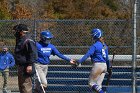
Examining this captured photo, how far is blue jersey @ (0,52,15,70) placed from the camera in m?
16.7

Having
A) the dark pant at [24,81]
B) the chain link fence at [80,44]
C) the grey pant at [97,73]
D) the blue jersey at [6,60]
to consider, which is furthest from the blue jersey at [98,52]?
the blue jersey at [6,60]

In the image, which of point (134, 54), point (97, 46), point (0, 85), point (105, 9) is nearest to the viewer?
point (97, 46)

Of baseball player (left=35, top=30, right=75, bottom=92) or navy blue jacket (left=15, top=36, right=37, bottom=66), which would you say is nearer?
navy blue jacket (left=15, top=36, right=37, bottom=66)

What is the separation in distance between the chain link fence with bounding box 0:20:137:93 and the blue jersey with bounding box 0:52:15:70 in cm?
39

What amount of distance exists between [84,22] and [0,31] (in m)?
2.61

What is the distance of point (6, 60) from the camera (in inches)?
661

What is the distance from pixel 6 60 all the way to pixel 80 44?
2451 mm

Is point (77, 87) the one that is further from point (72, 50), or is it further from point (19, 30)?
point (19, 30)

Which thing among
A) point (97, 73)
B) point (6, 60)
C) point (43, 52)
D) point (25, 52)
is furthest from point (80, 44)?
point (25, 52)

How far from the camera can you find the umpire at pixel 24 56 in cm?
1189

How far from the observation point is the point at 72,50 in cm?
1641

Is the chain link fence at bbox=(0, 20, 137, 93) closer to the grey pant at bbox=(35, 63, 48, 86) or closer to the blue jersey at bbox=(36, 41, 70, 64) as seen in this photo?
the blue jersey at bbox=(36, 41, 70, 64)

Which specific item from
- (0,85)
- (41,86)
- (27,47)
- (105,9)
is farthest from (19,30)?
(105,9)

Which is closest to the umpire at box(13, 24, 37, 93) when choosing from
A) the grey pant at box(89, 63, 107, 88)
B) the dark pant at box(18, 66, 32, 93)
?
the dark pant at box(18, 66, 32, 93)
